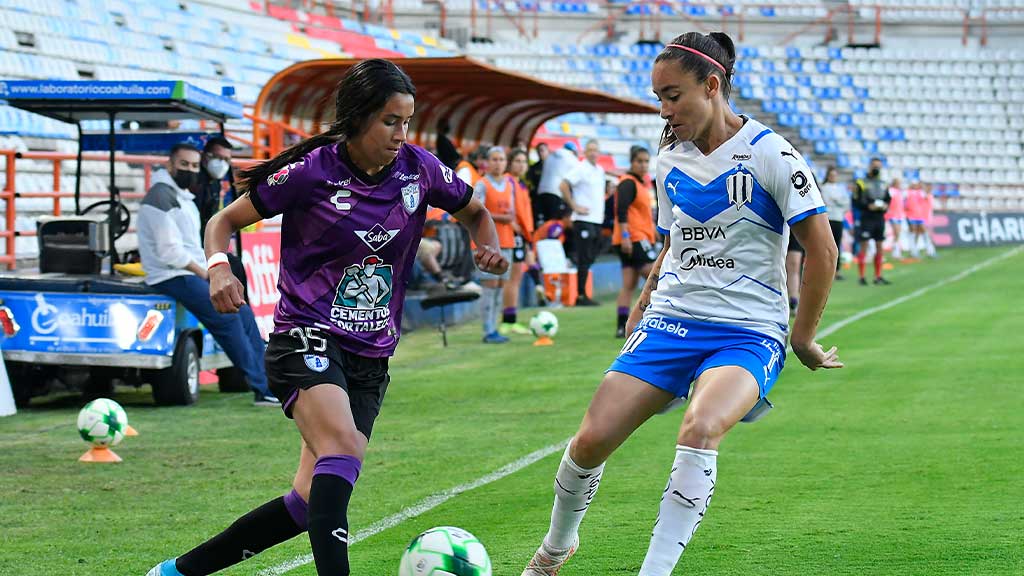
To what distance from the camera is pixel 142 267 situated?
1152 cm

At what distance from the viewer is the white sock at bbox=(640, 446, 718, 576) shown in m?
4.64

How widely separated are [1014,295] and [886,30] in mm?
28811

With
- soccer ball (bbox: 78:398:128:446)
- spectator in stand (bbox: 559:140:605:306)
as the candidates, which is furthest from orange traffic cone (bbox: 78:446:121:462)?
spectator in stand (bbox: 559:140:605:306)

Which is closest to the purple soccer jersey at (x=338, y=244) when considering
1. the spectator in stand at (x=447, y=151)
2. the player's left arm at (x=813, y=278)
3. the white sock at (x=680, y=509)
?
the white sock at (x=680, y=509)

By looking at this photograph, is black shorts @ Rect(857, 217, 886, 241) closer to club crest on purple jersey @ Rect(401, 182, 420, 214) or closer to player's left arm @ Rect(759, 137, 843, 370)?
player's left arm @ Rect(759, 137, 843, 370)

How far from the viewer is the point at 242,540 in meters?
4.79

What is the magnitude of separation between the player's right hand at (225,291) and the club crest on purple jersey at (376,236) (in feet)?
1.43

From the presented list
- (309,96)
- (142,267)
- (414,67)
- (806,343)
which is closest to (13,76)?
(309,96)

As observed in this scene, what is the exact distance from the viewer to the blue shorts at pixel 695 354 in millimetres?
5020

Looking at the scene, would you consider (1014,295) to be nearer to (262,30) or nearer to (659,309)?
(262,30)

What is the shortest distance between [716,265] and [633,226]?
11.7m

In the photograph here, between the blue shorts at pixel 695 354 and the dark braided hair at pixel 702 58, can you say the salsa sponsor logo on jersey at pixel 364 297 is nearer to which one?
the blue shorts at pixel 695 354

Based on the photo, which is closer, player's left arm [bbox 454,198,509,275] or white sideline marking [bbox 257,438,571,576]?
player's left arm [bbox 454,198,509,275]

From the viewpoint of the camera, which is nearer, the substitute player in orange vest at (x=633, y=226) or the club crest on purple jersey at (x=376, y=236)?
the club crest on purple jersey at (x=376, y=236)
